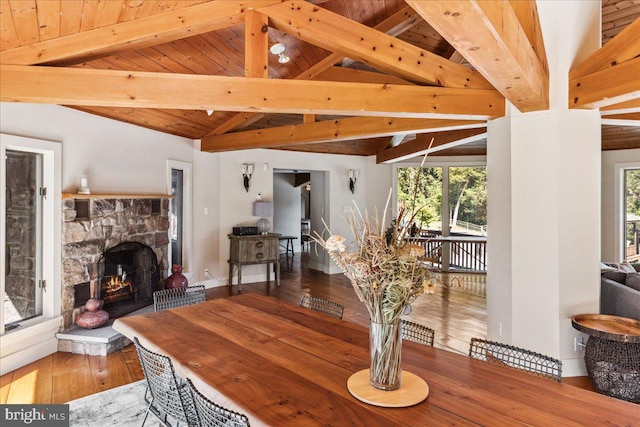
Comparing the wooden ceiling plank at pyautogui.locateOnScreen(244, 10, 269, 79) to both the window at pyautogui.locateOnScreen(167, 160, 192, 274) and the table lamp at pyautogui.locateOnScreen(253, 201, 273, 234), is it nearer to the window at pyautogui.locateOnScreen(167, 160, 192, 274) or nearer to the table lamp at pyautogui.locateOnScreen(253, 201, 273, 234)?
the window at pyautogui.locateOnScreen(167, 160, 192, 274)

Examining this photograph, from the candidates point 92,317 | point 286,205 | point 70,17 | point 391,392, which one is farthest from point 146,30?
point 286,205

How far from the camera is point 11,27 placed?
2791 millimetres

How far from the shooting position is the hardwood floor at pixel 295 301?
10.4ft

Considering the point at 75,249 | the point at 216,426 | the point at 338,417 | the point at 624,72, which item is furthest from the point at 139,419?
the point at 624,72

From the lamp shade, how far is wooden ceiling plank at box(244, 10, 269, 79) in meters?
3.99

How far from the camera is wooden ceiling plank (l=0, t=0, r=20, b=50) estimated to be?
260 cm

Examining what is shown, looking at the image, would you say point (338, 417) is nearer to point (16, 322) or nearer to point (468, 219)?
point (16, 322)

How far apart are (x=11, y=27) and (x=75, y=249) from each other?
7.48 feet

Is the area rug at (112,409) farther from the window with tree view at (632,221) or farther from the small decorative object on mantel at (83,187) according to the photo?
the window with tree view at (632,221)

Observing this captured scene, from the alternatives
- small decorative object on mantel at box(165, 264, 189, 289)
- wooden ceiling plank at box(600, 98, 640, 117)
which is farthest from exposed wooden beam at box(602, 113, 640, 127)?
small decorative object on mantel at box(165, 264, 189, 289)

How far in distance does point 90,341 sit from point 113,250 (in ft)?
3.98

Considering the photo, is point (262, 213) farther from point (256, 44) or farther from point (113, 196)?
point (256, 44)

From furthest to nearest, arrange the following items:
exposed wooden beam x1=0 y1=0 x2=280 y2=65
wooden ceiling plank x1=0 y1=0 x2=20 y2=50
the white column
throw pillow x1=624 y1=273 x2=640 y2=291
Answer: throw pillow x1=624 y1=273 x2=640 y2=291 < the white column < exposed wooden beam x1=0 y1=0 x2=280 y2=65 < wooden ceiling plank x1=0 y1=0 x2=20 y2=50

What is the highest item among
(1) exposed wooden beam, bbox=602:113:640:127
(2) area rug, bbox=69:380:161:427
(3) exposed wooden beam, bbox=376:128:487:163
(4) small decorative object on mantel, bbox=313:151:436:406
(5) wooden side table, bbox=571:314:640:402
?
(3) exposed wooden beam, bbox=376:128:487:163
